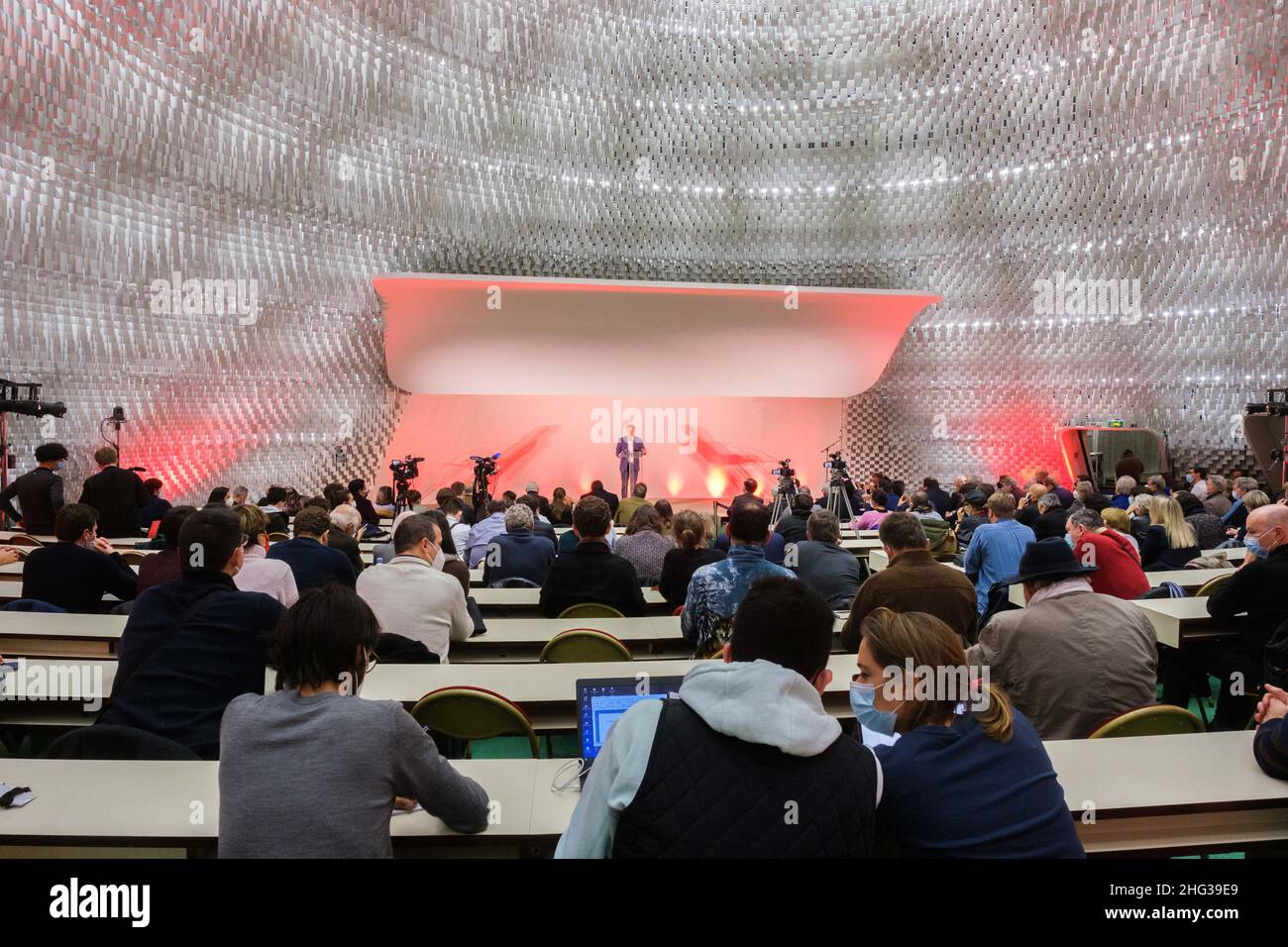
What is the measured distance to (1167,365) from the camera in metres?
14.7

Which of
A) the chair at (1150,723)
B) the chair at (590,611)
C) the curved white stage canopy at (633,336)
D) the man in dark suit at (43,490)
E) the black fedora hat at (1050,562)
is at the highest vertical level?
the curved white stage canopy at (633,336)

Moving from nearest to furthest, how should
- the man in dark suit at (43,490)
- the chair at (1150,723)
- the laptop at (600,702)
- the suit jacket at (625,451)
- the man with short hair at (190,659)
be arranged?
the laptop at (600,702), the man with short hair at (190,659), the chair at (1150,723), the man in dark suit at (43,490), the suit jacket at (625,451)

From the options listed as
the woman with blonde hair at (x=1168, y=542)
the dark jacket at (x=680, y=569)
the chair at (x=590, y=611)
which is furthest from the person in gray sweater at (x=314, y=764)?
the woman with blonde hair at (x=1168, y=542)

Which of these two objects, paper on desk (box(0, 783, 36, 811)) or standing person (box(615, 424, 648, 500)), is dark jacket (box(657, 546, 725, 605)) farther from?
standing person (box(615, 424, 648, 500))

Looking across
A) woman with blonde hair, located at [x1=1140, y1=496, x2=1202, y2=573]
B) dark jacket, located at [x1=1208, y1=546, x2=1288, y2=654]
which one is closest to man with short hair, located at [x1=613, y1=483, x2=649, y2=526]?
woman with blonde hair, located at [x1=1140, y1=496, x2=1202, y2=573]

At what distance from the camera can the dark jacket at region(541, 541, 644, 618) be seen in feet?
16.1

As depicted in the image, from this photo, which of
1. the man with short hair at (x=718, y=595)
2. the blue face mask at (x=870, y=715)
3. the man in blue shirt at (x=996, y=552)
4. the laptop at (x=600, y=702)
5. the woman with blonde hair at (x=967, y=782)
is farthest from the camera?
the man in blue shirt at (x=996, y=552)

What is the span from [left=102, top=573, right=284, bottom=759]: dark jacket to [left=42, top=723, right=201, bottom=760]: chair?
0.14 meters

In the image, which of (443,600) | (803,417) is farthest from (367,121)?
(443,600)

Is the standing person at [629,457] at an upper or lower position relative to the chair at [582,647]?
upper

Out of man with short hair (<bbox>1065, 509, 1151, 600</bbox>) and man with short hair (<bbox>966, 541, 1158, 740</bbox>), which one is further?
man with short hair (<bbox>1065, 509, 1151, 600</bbox>)

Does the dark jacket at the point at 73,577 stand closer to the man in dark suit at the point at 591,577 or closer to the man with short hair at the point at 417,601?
the man with short hair at the point at 417,601

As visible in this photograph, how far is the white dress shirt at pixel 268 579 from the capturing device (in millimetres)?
3783

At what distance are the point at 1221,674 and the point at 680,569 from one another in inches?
117
